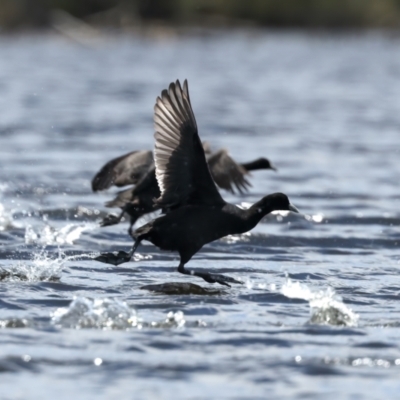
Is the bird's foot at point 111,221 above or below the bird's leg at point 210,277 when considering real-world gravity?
above

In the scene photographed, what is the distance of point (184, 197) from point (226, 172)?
2.59m

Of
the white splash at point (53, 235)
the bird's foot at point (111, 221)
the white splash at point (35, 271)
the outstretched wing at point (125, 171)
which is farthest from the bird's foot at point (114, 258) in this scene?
the outstretched wing at point (125, 171)

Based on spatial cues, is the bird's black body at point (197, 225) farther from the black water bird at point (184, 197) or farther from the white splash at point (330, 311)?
the white splash at point (330, 311)

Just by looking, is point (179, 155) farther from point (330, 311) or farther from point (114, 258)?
point (330, 311)

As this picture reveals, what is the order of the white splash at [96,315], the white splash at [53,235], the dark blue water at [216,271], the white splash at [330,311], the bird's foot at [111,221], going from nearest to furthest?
the dark blue water at [216,271] < the white splash at [96,315] < the white splash at [330,311] < the bird's foot at [111,221] < the white splash at [53,235]

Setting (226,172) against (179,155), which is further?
(226,172)

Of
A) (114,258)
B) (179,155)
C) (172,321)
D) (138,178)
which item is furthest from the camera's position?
(138,178)

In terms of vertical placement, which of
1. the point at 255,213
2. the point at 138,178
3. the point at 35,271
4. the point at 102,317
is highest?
the point at 138,178

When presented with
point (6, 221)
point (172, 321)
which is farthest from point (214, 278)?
point (6, 221)

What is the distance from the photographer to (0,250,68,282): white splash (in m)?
7.42

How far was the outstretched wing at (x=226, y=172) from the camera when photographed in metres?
9.74

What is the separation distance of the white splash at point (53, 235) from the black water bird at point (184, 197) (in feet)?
5.96

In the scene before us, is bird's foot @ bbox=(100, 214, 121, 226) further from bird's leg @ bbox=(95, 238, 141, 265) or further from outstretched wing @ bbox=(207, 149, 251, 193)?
bird's leg @ bbox=(95, 238, 141, 265)

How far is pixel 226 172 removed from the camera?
984 cm
